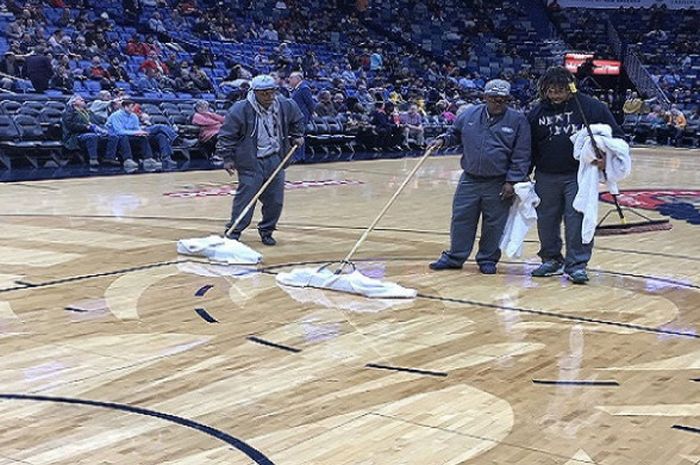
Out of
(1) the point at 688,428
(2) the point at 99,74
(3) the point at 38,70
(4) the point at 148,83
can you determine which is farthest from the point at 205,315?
(4) the point at 148,83

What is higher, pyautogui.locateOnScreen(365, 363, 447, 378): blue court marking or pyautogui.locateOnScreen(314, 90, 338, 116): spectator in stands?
pyautogui.locateOnScreen(365, 363, 447, 378): blue court marking

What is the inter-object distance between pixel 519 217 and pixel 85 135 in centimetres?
941

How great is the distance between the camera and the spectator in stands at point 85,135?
15328mm

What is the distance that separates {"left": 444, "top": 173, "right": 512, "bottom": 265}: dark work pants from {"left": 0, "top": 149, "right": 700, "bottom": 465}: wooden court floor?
0.19m

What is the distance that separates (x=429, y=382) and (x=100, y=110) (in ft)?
40.4

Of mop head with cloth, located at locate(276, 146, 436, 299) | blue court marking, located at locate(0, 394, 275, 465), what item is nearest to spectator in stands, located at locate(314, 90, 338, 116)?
mop head with cloth, located at locate(276, 146, 436, 299)

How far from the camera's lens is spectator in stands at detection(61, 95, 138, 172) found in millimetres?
15328

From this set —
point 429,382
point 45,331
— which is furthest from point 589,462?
point 45,331

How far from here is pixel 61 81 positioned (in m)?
17.5

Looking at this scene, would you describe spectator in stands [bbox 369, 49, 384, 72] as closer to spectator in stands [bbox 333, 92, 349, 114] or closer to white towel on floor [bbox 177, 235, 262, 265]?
spectator in stands [bbox 333, 92, 349, 114]

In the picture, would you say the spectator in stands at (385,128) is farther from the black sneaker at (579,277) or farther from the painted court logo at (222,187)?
the black sneaker at (579,277)

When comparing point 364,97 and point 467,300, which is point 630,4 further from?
point 467,300

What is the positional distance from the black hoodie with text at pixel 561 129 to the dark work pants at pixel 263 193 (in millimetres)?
2336

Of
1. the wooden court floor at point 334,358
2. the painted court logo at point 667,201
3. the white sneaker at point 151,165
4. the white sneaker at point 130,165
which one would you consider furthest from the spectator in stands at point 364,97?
the wooden court floor at point 334,358
